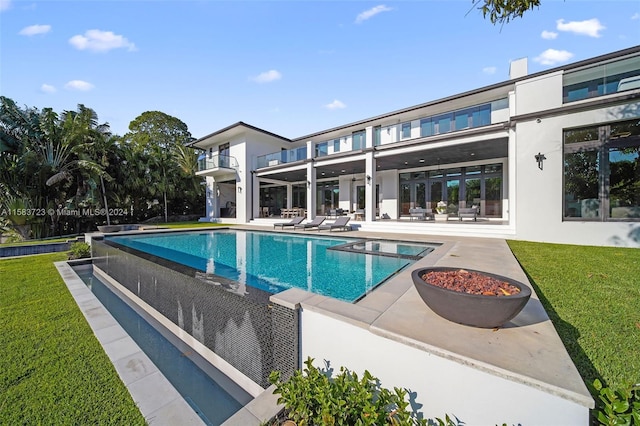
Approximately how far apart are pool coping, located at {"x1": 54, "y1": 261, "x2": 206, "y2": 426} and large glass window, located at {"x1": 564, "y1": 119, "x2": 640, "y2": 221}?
1190 centimetres

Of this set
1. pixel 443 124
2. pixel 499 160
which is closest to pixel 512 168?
pixel 443 124

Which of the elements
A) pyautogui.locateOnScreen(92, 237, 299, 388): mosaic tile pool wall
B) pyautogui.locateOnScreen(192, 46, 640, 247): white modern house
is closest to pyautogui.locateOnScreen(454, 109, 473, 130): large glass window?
pyautogui.locateOnScreen(192, 46, 640, 247): white modern house

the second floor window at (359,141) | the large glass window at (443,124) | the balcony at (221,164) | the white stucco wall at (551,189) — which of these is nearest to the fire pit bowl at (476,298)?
the white stucco wall at (551,189)

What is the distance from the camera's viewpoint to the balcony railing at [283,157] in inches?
663

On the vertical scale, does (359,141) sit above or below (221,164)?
above

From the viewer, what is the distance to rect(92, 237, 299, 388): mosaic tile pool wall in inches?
108

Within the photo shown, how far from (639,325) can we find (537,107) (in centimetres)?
906

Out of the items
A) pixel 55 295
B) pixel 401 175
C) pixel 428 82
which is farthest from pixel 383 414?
pixel 401 175

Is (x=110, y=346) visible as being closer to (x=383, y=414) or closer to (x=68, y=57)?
(x=383, y=414)

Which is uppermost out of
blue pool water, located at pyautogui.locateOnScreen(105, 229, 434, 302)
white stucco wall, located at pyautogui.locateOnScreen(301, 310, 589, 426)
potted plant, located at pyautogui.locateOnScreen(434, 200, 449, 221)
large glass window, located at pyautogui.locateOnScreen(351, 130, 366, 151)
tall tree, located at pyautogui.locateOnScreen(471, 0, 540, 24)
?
large glass window, located at pyautogui.locateOnScreen(351, 130, 366, 151)

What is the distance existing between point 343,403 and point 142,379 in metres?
2.53

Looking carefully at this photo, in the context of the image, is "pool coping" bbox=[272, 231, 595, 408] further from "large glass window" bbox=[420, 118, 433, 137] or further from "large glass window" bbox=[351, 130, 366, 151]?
"large glass window" bbox=[351, 130, 366, 151]

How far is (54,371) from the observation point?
292cm

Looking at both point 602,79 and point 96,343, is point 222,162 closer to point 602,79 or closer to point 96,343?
point 96,343
